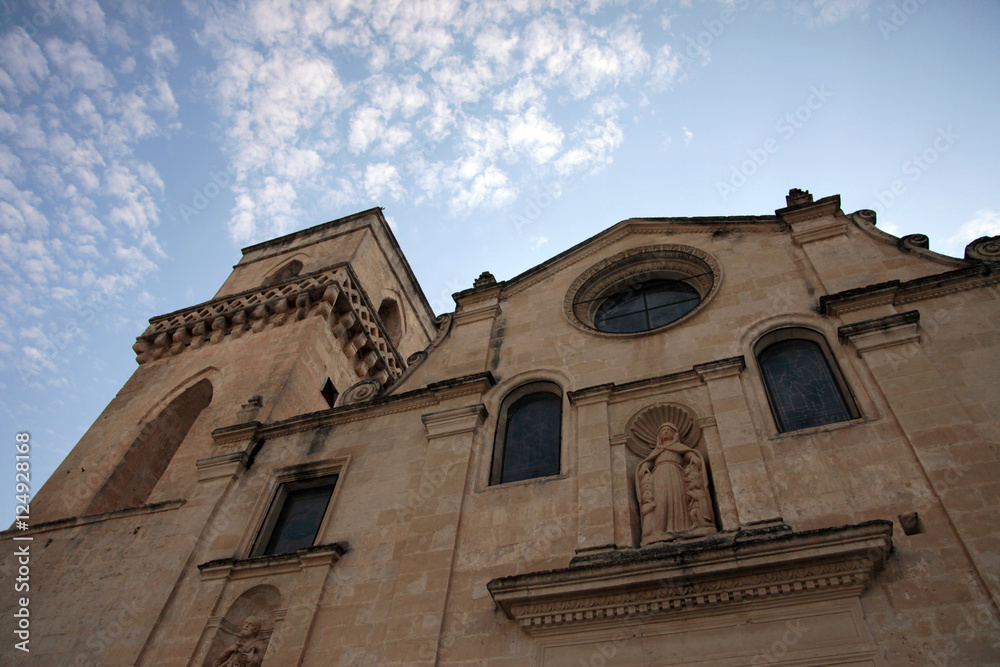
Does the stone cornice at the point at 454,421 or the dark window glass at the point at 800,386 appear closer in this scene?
the dark window glass at the point at 800,386

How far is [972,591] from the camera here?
6477mm

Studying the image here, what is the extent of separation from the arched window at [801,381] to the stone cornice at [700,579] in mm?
2047

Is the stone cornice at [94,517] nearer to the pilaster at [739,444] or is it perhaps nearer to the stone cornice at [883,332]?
the pilaster at [739,444]

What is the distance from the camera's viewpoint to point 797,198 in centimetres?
1218

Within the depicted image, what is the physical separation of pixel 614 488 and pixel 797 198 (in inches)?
249

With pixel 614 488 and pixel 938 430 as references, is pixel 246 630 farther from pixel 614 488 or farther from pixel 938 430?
pixel 938 430

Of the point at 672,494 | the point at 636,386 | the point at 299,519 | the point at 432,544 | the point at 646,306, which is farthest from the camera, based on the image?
the point at 646,306

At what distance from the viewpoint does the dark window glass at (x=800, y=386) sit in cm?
898

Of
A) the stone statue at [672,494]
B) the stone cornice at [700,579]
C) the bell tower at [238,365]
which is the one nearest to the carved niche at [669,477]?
the stone statue at [672,494]

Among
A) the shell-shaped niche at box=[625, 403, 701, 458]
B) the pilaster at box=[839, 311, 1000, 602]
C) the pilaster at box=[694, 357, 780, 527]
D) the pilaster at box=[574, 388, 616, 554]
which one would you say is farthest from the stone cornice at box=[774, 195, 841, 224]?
the pilaster at box=[574, 388, 616, 554]

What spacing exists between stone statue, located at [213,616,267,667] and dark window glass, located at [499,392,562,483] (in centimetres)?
357

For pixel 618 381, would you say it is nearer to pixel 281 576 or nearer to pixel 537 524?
pixel 537 524

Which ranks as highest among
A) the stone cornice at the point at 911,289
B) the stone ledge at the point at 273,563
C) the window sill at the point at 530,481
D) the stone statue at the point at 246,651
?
the stone cornice at the point at 911,289

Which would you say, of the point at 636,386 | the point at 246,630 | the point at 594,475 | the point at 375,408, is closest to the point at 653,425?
the point at 636,386
